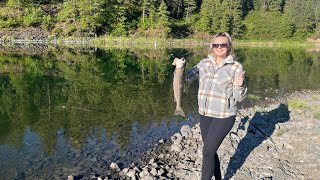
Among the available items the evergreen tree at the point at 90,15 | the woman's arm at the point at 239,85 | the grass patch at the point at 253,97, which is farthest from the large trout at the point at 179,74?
the evergreen tree at the point at 90,15

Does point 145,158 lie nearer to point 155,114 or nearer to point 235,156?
point 235,156

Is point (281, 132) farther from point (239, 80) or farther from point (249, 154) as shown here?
point (239, 80)

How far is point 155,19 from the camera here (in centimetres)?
7319

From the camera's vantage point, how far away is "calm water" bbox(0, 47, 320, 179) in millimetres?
9086

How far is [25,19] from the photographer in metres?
66.4

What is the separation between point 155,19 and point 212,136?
69960mm

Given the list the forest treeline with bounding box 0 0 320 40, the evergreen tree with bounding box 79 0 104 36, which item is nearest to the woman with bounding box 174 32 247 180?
the evergreen tree with bounding box 79 0 104 36

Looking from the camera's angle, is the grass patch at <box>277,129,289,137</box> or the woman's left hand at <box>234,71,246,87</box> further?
the grass patch at <box>277,129,289,137</box>

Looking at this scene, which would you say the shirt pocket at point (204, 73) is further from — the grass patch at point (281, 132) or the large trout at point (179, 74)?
the grass patch at point (281, 132)

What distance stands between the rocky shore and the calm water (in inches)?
39.2

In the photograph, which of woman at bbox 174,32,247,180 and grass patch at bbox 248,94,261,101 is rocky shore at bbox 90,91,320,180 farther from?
grass patch at bbox 248,94,261,101

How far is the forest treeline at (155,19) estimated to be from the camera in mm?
67062

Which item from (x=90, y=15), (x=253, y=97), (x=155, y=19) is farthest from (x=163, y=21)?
(x=253, y=97)

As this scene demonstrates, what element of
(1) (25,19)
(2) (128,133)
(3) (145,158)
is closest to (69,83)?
(2) (128,133)
